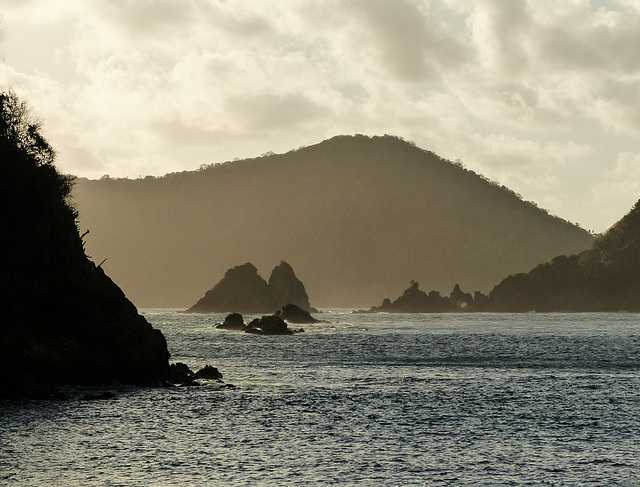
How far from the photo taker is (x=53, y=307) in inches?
2148

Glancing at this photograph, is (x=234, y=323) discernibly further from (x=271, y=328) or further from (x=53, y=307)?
(x=53, y=307)

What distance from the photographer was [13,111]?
214ft

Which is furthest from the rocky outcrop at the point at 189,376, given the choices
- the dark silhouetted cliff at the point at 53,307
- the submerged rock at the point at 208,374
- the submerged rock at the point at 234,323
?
the submerged rock at the point at 234,323

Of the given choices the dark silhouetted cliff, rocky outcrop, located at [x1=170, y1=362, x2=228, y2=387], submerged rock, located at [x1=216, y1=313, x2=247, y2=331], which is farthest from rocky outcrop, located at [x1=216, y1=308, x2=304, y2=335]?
the dark silhouetted cliff

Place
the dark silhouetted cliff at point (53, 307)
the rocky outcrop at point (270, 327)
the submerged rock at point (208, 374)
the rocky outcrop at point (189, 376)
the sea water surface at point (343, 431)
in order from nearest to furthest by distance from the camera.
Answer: the sea water surface at point (343, 431) < the dark silhouetted cliff at point (53, 307) < the rocky outcrop at point (189, 376) < the submerged rock at point (208, 374) < the rocky outcrop at point (270, 327)

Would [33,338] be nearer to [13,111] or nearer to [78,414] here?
[78,414]

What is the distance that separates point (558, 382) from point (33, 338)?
39.0 metres

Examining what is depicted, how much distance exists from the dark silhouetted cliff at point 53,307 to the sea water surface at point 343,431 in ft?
10.3

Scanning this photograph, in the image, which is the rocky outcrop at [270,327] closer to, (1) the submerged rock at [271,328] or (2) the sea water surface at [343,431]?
(1) the submerged rock at [271,328]

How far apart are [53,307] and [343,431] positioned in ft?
84.0

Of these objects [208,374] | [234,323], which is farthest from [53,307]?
[234,323]

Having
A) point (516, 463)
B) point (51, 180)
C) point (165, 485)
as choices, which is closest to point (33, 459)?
point (165, 485)

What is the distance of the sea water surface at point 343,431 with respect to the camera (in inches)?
1148

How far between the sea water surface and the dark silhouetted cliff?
3.13 metres
